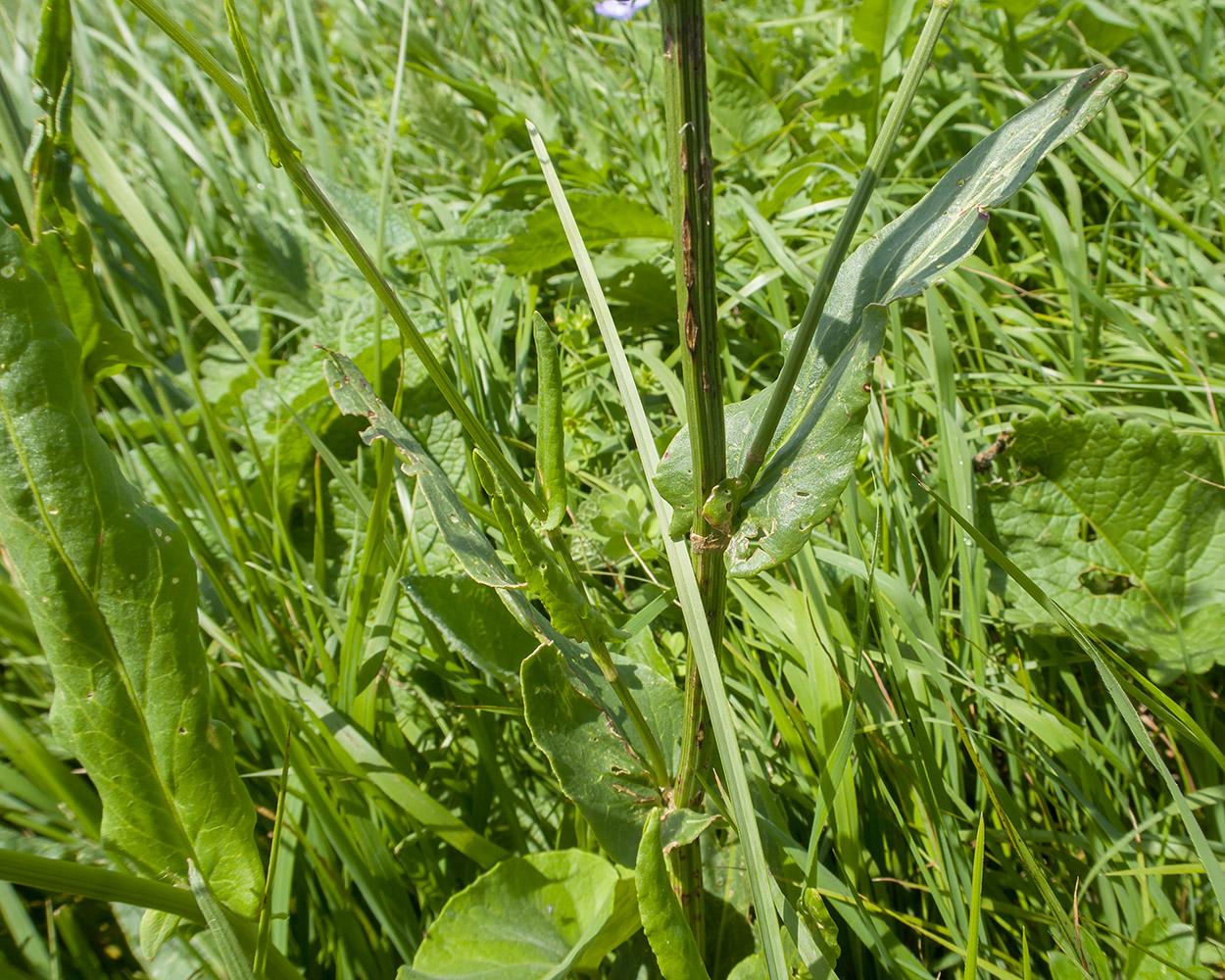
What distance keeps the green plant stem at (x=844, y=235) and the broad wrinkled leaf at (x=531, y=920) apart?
52cm

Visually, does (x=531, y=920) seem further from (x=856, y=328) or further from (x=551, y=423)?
(x=856, y=328)

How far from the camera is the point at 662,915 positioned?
72 cm

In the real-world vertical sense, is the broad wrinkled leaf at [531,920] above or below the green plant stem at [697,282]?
below

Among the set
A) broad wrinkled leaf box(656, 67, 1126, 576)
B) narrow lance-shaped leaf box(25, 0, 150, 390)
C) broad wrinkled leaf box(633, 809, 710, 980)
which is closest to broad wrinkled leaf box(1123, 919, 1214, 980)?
broad wrinkled leaf box(633, 809, 710, 980)

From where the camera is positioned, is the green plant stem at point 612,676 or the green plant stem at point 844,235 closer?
the green plant stem at point 844,235

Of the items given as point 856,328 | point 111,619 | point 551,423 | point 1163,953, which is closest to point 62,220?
point 111,619

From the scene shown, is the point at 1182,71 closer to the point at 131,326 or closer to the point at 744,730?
the point at 744,730

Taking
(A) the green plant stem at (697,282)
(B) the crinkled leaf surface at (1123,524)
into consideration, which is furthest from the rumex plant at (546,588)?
(B) the crinkled leaf surface at (1123,524)

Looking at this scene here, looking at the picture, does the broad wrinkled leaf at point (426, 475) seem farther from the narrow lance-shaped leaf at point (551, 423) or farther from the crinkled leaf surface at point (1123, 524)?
the crinkled leaf surface at point (1123, 524)

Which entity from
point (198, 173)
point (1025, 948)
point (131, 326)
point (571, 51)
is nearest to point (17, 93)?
point (198, 173)

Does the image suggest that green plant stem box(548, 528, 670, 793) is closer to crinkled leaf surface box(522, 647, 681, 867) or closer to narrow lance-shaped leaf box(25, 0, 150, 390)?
crinkled leaf surface box(522, 647, 681, 867)

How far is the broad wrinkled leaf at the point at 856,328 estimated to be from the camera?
0.63m

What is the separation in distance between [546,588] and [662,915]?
1.00ft

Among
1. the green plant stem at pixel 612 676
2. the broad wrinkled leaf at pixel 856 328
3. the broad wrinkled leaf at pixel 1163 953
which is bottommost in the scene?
the broad wrinkled leaf at pixel 1163 953
